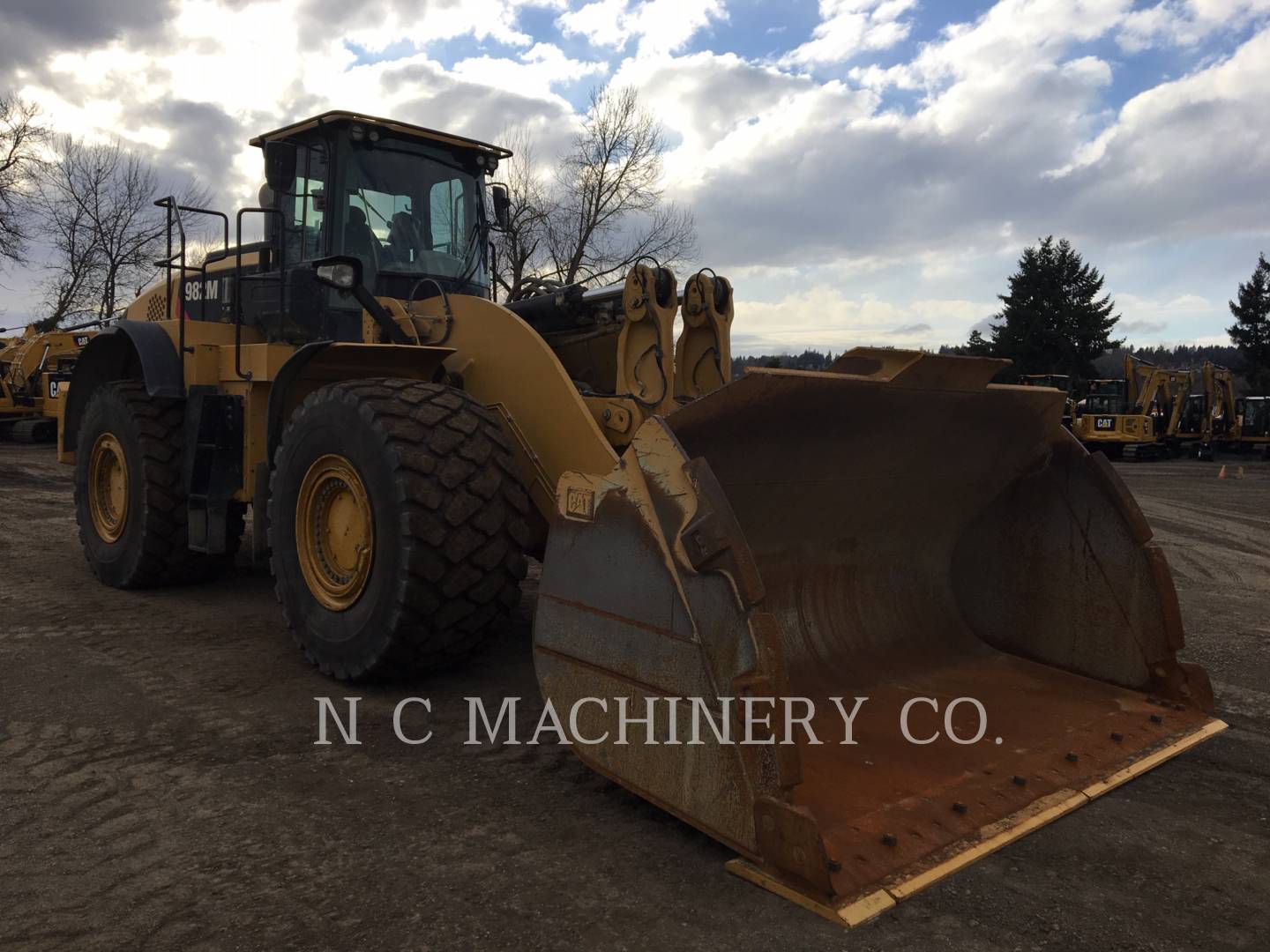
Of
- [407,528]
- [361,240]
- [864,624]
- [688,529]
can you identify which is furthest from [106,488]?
[688,529]

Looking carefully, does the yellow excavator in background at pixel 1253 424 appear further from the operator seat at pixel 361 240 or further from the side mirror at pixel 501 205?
the operator seat at pixel 361 240

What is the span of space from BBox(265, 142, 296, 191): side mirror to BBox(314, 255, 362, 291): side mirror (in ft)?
3.70

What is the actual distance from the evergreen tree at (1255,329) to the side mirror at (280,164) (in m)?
49.0

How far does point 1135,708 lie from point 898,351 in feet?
5.84

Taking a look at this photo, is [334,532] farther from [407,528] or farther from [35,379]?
[35,379]

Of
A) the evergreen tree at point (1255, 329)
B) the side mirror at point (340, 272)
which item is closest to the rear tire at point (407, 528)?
the side mirror at point (340, 272)

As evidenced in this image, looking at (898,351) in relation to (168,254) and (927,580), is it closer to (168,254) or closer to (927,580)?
(927,580)

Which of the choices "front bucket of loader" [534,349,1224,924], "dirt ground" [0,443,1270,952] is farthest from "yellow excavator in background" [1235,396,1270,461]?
"front bucket of loader" [534,349,1224,924]

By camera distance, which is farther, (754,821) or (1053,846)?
(1053,846)

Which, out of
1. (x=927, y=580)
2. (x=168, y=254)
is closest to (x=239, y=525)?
(x=168, y=254)

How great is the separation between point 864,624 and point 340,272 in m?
2.88

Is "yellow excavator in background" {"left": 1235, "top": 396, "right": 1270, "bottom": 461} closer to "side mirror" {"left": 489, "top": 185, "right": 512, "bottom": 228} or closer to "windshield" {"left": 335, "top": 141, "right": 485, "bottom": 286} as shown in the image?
"side mirror" {"left": 489, "top": 185, "right": 512, "bottom": 228}

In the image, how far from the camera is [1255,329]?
150ft

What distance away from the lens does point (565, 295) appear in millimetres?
5176
